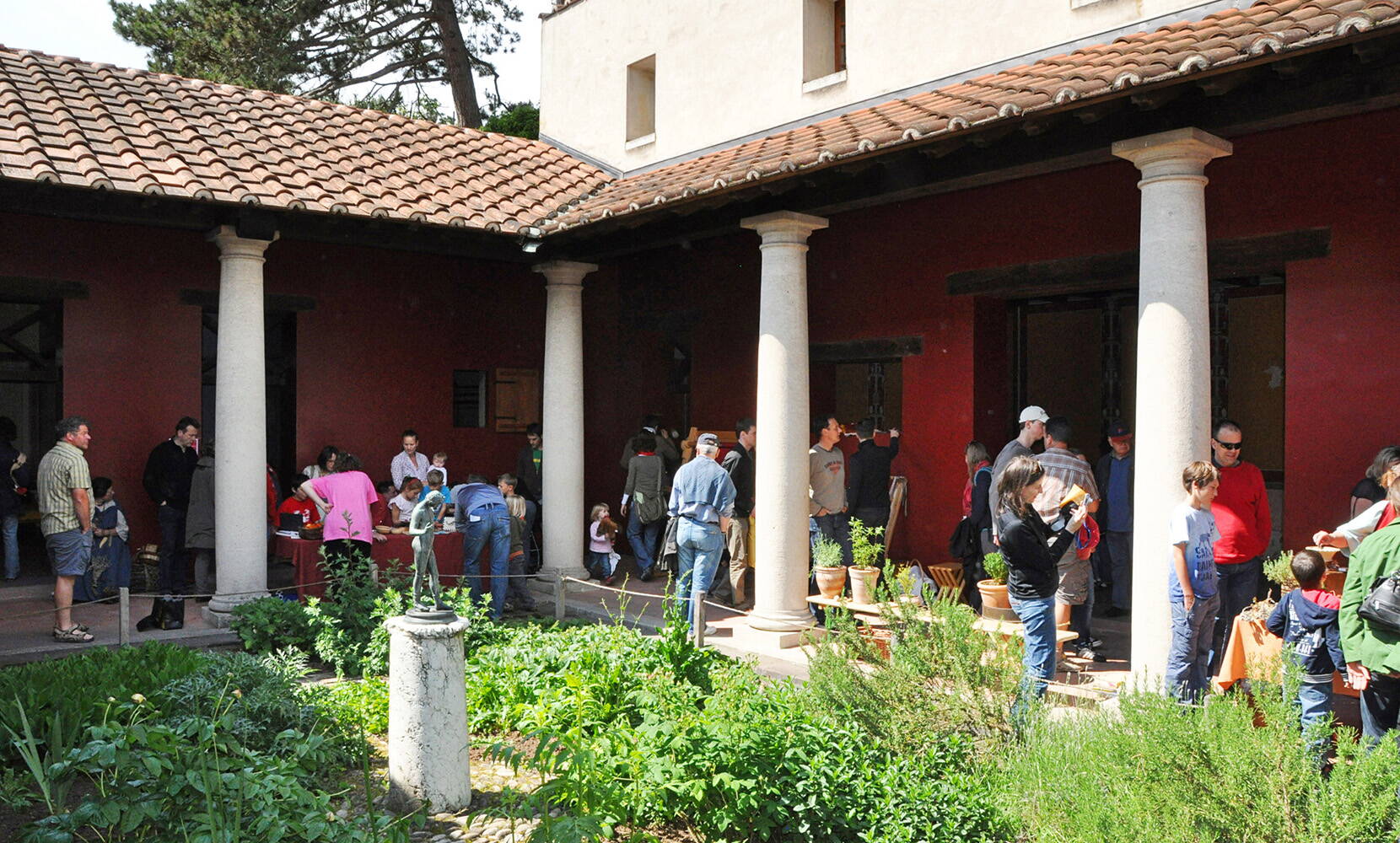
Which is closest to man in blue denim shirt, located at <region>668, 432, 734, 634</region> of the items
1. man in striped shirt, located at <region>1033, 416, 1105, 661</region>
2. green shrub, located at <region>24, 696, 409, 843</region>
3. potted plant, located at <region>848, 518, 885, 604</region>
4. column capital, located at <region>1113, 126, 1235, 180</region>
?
potted plant, located at <region>848, 518, 885, 604</region>

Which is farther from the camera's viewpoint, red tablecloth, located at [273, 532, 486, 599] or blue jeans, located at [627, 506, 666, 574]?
blue jeans, located at [627, 506, 666, 574]

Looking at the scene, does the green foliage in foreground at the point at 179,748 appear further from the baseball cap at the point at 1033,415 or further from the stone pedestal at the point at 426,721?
the baseball cap at the point at 1033,415

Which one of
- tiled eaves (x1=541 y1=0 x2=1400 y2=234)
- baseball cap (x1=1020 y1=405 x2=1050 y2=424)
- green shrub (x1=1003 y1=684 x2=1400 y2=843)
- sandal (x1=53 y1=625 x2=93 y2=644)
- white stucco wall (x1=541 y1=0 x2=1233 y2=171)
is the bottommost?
sandal (x1=53 y1=625 x2=93 y2=644)

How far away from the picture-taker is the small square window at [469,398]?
513 inches

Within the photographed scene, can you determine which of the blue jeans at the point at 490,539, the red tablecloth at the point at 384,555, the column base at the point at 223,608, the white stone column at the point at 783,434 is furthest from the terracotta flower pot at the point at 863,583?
the column base at the point at 223,608

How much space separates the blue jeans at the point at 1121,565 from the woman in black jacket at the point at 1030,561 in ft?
9.89

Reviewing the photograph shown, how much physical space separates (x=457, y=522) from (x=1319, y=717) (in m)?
Result: 7.02

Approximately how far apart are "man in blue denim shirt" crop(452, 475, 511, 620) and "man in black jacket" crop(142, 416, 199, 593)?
2.35 meters

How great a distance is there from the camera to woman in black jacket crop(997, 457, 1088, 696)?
5.88 m

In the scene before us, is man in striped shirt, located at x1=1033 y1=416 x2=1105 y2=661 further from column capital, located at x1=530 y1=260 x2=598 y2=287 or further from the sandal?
the sandal

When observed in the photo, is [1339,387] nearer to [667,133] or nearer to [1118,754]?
[1118,754]

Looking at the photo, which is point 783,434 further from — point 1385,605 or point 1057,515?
point 1385,605

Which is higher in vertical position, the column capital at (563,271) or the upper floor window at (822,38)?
the upper floor window at (822,38)

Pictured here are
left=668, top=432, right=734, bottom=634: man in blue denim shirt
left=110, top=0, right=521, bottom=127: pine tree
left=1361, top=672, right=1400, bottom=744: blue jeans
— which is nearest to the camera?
left=1361, top=672, right=1400, bottom=744: blue jeans
